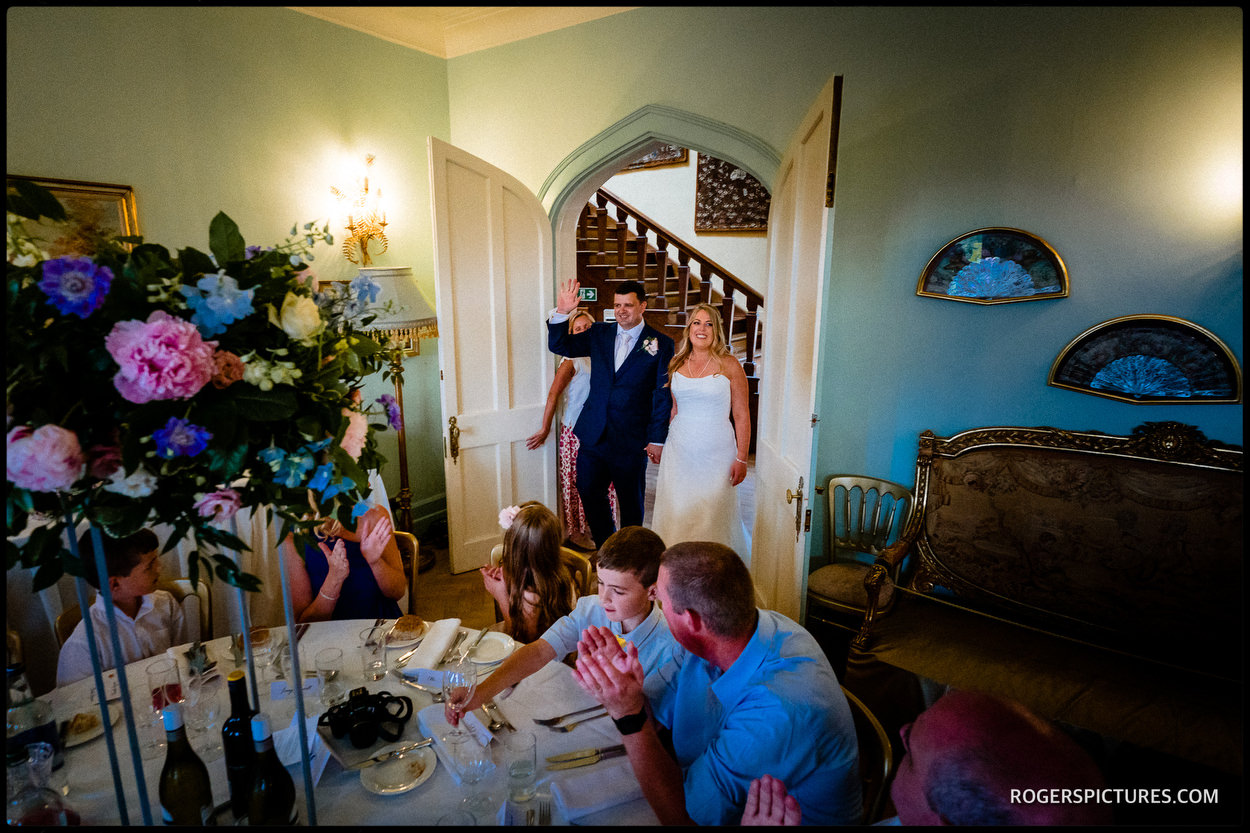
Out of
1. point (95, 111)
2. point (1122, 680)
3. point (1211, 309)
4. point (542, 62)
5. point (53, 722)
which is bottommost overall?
→ point (1122, 680)

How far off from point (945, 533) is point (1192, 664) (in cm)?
95

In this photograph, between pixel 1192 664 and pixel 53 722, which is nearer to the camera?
pixel 53 722

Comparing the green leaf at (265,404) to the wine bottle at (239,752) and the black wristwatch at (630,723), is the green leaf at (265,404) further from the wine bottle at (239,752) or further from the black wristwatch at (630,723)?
the black wristwatch at (630,723)

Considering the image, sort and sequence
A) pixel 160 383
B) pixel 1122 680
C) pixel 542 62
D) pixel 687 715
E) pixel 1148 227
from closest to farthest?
pixel 160 383
pixel 687 715
pixel 1122 680
pixel 1148 227
pixel 542 62

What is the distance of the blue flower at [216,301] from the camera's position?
1.04m

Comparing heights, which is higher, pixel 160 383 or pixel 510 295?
pixel 510 295

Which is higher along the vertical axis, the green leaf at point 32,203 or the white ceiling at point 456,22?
the white ceiling at point 456,22

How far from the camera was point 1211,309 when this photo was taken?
249cm

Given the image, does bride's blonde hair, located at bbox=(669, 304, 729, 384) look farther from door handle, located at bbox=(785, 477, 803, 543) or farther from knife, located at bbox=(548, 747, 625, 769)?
knife, located at bbox=(548, 747, 625, 769)

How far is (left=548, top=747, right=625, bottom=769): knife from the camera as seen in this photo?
1512mm

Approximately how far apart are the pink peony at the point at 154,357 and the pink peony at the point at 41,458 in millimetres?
105

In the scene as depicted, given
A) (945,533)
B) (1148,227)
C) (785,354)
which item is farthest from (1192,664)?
(785,354)

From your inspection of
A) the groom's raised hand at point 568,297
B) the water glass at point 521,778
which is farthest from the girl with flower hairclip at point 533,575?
the groom's raised hand at point 568,297

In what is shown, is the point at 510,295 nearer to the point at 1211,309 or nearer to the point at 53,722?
the point at 53,722
